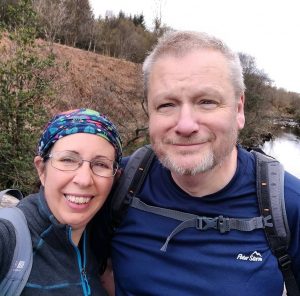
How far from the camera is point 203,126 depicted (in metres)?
1.66

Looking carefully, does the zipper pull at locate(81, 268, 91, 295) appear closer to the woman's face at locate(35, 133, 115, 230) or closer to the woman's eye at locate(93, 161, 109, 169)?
the woman's face at locate(35, 133, 115, 230)

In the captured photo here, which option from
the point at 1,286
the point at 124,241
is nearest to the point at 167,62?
the point at 124,241

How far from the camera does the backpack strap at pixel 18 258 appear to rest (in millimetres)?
1271

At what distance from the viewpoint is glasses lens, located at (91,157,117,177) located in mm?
1663

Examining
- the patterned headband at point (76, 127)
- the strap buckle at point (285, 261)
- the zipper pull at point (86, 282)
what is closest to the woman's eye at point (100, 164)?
the patterned headband at point (76, 127)

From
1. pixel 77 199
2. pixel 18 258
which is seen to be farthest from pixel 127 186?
pixel 18 258

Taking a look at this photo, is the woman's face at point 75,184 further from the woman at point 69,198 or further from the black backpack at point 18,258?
the black backpack at point 18,258

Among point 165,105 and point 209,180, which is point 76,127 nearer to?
point 165,105

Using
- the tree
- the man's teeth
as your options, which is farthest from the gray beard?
the tree

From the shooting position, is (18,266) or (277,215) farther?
(277,215)

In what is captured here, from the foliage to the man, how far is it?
5.14m

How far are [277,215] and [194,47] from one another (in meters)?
0.89

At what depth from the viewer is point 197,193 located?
176 centimetres

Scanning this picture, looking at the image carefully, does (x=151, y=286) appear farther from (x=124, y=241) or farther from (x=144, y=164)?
(x=144, y=164)
